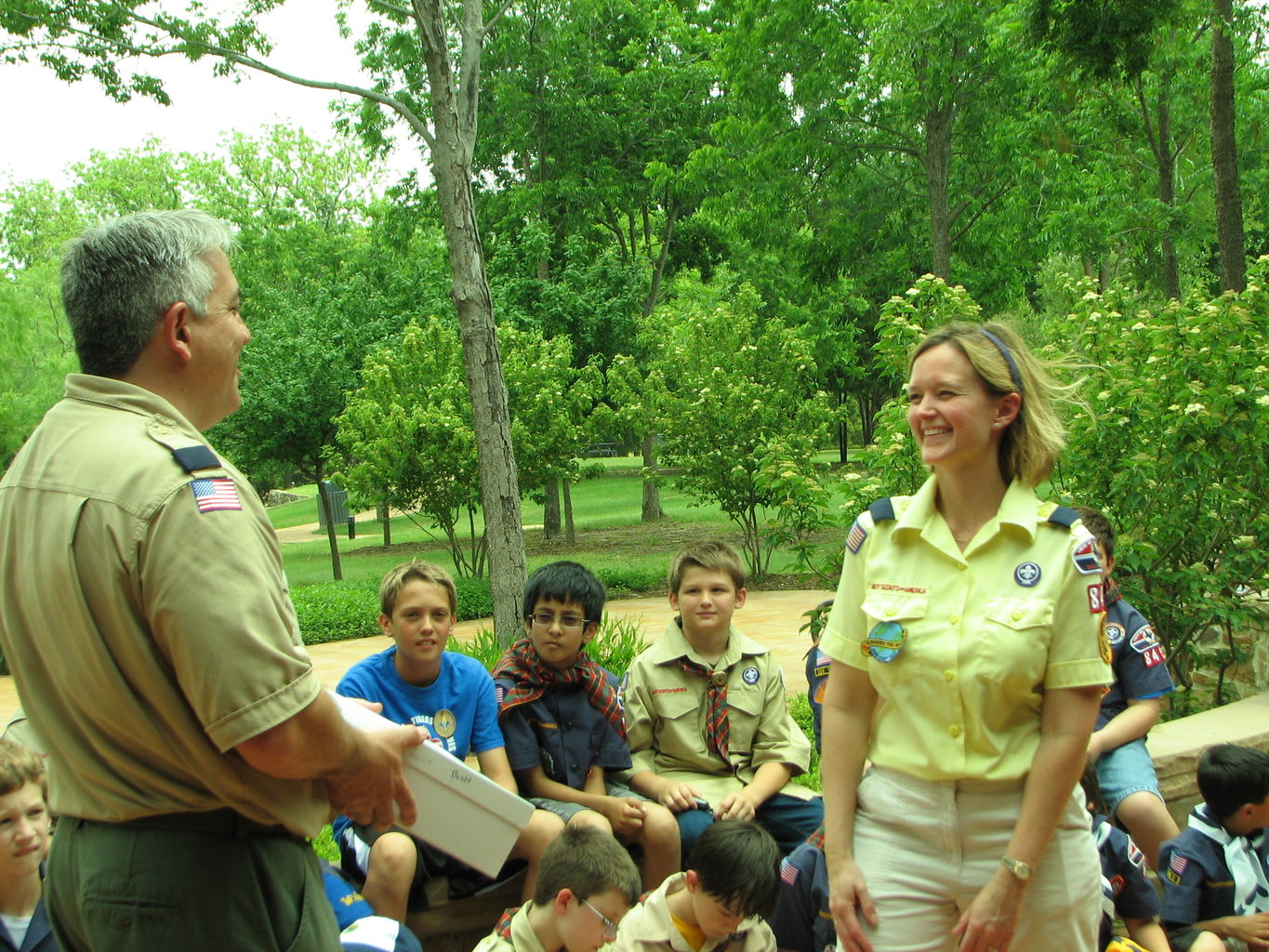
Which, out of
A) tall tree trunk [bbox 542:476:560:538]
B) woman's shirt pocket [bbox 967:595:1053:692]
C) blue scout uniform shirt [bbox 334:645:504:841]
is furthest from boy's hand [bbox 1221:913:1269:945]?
tall tree trunk [bbox 542:476:560:538]

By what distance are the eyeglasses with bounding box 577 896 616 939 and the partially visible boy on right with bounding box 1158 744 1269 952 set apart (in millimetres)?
1728

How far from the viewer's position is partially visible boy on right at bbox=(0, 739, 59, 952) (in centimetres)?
262

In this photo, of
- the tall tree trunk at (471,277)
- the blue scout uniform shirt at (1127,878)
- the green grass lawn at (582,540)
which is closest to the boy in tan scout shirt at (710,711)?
the blue scout uniform shirt at (1127,878)

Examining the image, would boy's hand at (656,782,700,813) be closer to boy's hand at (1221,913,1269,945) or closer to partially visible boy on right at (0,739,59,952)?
boy's hand at (1221,913,1269,945)

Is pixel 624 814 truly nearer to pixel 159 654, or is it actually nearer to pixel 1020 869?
pixel 1020 869

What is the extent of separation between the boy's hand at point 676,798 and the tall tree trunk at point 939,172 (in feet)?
45.8

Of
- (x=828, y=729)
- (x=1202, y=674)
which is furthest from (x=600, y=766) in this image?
(x=1202, y=674)

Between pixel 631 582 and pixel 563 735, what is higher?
pixel 563 735

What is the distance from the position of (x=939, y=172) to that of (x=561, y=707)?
577 inches

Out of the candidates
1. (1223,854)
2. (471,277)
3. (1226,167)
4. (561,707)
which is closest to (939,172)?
(1226,167)

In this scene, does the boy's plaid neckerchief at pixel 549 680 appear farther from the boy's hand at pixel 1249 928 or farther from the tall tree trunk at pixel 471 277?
Answer: the tall tree trunk at pixel 471 277

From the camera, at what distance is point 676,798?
142 inches

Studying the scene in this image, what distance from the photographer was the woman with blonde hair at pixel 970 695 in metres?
2.15

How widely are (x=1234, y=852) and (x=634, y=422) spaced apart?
46.8 feet
